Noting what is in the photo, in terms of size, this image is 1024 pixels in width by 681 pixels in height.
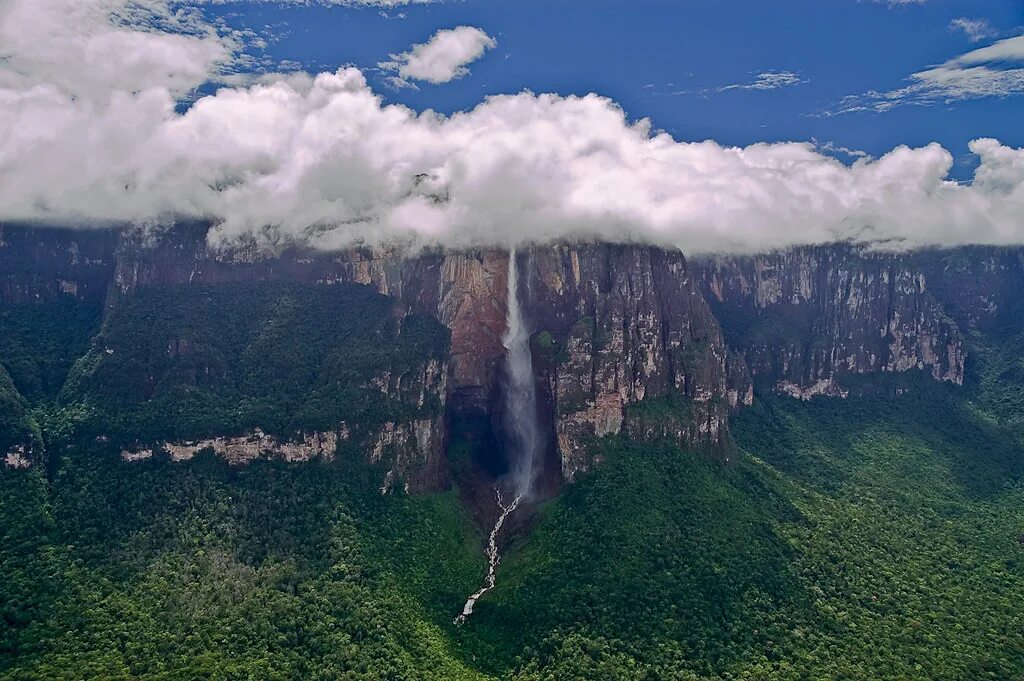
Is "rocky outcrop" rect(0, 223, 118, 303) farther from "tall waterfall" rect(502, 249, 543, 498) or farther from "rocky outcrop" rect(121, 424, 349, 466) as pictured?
"tall waterfall" rect(502, 249, 543, 498)

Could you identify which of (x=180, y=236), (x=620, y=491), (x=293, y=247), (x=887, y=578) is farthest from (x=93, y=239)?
(x=887, y=578)

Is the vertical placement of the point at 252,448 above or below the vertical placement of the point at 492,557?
above

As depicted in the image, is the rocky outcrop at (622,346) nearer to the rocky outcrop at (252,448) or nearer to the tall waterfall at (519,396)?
the tall waterfall at (519,396)

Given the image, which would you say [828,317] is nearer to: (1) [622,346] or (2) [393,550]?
(1) [622,346]

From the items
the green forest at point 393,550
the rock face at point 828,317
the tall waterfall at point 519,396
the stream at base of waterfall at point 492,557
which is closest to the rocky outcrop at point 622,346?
the tall waterfall at point 519,396

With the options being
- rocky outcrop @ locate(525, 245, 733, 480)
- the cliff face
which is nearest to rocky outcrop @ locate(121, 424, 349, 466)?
the cliff face

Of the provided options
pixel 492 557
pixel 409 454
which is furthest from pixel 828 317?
pixel 409 454
